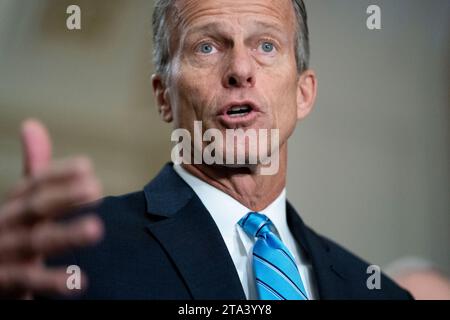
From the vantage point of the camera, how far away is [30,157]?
722mm

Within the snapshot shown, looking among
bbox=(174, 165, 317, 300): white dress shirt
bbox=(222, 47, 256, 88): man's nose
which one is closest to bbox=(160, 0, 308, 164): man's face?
bbox=(222, 47, 256, 88): man's nose

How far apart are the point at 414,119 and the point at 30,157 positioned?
1.16m

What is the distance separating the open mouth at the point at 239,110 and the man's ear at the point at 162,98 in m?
0.18

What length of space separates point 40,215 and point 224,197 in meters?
0.52

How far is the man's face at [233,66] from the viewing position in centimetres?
121

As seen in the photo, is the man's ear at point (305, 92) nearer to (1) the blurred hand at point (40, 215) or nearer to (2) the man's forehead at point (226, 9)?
(2) the man's forehead at point (226, 9)

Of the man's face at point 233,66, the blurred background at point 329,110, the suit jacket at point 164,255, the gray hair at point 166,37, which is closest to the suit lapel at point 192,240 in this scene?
the suit jacket at point 164,255

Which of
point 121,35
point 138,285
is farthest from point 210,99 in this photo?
point 121,35

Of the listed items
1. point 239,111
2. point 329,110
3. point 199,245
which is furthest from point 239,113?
point 329,110

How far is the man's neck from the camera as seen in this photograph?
127 cm

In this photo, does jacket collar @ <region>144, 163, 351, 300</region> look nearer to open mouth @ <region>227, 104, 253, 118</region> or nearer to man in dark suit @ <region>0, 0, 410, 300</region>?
man in dark suit @ <region>0, 0, 410, 300</region>

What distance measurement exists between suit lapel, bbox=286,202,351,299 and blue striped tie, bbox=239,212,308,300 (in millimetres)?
53

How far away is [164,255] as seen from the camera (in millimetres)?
1126
